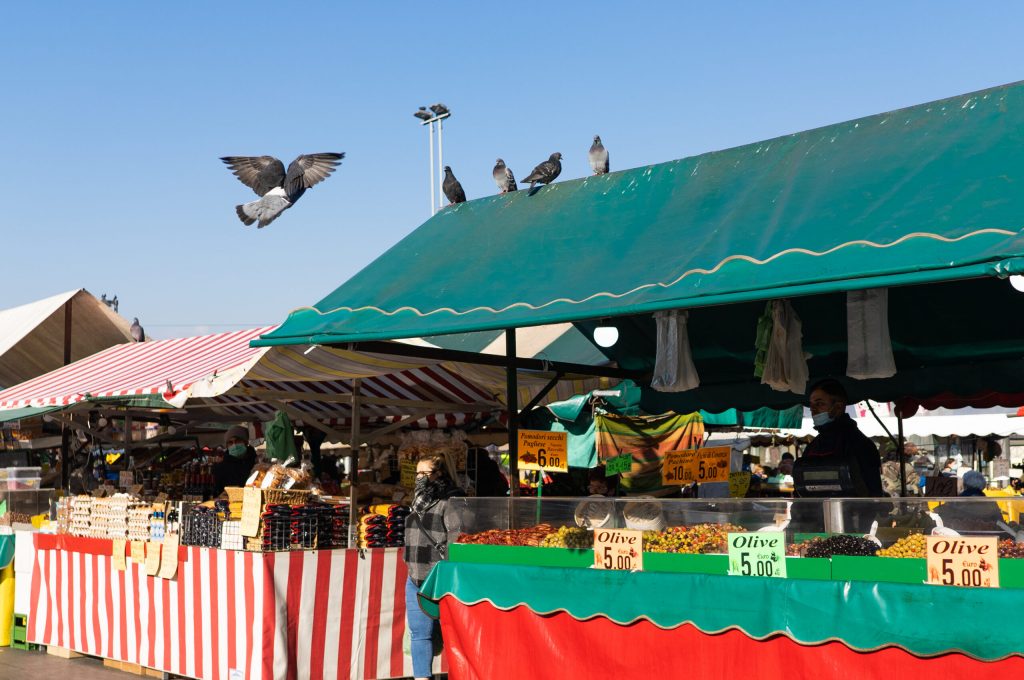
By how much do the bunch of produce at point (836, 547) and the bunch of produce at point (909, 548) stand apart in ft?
0.21

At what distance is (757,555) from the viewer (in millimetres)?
5465

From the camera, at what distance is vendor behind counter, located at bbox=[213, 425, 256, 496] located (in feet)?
35.0

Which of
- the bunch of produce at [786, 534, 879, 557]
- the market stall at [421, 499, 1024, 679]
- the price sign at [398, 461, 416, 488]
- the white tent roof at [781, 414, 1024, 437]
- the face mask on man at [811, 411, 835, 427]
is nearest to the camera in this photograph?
the market stall at [421, 499, 1024, 679]

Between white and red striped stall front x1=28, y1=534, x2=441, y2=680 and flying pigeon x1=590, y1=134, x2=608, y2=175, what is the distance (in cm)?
327

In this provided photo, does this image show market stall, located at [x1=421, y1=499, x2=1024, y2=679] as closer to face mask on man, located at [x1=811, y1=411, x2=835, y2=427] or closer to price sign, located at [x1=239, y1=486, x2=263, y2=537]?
face mask on man, located at [x1=811, y1=411, x2=835, y2=427]

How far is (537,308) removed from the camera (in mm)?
6195

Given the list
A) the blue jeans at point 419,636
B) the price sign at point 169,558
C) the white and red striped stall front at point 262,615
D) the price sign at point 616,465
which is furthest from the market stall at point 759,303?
the price sign at point 169,558

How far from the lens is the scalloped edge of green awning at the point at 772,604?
4.66 metres

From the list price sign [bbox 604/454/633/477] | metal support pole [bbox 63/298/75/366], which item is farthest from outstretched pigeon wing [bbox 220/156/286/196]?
metal support pole [bbox 63/298/75/366]

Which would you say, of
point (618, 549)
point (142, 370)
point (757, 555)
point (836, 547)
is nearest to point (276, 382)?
point (142, 370)

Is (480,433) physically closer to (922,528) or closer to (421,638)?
(421,638)

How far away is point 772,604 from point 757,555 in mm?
293

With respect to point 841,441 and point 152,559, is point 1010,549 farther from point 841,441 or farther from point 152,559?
point 152,559

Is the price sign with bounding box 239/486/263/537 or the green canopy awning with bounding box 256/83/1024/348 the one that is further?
the price sign with bounding box 239/486/263/537
